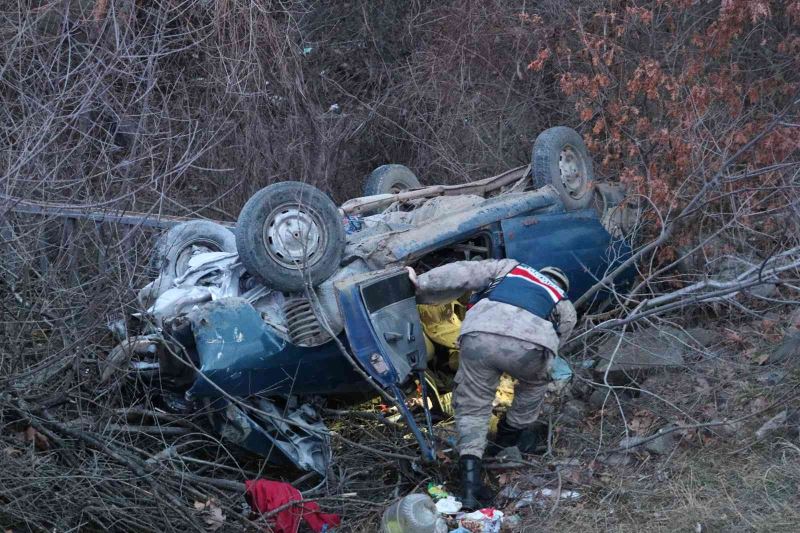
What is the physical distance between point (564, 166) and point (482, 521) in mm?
3249

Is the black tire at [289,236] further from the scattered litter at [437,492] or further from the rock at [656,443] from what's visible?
the rock at [656,443]

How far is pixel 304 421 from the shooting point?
18.2ft

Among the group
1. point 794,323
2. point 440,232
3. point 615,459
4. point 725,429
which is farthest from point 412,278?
point 794,323

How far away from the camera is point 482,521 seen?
16.0ft

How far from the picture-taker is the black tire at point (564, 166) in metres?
7.00

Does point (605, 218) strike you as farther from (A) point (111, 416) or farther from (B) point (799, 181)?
(A) point (111, 416)

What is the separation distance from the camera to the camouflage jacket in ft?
17.1

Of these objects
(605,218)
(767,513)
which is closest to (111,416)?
(767,513)

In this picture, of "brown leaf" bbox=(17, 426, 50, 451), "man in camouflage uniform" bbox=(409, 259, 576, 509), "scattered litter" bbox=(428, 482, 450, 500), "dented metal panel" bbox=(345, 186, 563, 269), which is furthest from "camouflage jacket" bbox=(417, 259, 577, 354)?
"brown leaf" bbox=(17, 426, 50, 451)

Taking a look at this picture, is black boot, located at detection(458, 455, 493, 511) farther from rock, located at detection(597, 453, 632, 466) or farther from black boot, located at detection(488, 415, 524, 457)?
rock, located at detection(597, 453, 632, 466)

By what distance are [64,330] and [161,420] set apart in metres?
0.75

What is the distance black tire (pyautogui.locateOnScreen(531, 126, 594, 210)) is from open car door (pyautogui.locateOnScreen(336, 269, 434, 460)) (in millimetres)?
1986

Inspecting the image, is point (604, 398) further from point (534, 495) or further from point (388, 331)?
point (388, 331)

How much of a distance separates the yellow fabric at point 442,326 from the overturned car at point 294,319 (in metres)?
0.29
